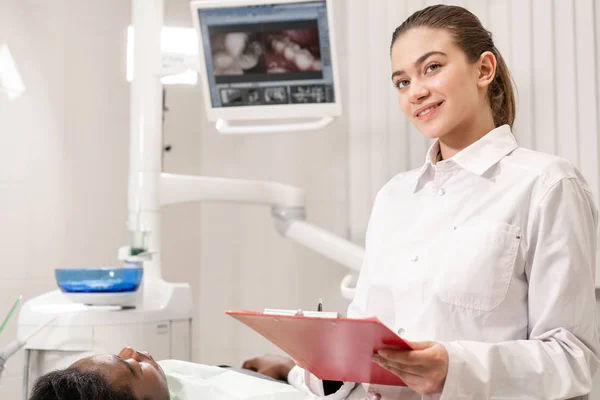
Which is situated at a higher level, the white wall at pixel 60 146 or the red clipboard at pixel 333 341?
the white wall at pixel 60 146

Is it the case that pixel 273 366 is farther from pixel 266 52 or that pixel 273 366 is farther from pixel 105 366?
pixel 266 52

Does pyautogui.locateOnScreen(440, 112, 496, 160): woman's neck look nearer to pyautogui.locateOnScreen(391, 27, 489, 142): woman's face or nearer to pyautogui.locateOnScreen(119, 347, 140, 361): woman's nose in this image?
pyautogui.locateOnScreen(391, 27, 489, 142): woman's face

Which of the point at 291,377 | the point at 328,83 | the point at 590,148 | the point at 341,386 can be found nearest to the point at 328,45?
the point at 328,83

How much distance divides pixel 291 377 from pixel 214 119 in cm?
88

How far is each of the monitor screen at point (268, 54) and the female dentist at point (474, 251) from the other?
814 millimetres

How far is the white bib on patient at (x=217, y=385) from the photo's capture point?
1.57 meters

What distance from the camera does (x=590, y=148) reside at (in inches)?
83.7

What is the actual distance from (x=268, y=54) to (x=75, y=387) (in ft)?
4.10

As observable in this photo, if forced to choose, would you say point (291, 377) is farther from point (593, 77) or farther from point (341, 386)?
point (593, 77)

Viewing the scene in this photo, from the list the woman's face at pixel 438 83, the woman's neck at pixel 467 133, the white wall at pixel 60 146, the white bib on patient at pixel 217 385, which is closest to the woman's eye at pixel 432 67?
the woman's face at pixel 438 83

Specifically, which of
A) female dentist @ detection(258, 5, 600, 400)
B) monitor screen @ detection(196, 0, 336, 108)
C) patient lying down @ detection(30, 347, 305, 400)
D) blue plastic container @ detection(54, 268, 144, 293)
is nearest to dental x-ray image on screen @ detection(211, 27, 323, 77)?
monitor screen @ detection(196, 0, 336, 108)

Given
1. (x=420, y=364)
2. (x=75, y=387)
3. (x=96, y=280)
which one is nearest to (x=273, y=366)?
(x=96, y=280)

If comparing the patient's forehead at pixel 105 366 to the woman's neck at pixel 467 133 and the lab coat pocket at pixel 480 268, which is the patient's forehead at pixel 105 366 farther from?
the woman's neck at pixel 467 133

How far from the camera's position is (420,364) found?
964 mm
